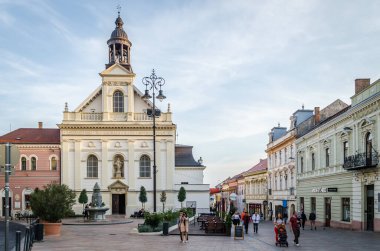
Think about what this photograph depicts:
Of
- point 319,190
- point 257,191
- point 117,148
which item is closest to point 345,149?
point 319,190

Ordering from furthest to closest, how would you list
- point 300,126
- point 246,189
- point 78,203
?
point 246,189 < point 78,203 < point 300,126

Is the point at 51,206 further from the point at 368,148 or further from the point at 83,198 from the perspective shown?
the point at 83,198

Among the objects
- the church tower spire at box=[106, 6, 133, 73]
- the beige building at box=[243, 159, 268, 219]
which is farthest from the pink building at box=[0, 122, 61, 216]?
the beige building at box=[243, 159, 268, 219]

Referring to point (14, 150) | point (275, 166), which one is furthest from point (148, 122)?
point (14, 150)

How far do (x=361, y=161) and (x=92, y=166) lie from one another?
36467mm

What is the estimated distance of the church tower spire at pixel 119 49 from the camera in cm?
6269

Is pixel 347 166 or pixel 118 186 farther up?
pixel 347 166

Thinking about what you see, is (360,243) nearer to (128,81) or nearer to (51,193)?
(51,193)

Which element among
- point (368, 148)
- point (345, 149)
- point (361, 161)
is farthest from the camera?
point (345, 149)

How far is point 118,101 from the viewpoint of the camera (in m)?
60.1

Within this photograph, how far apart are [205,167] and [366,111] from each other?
33.5 metres

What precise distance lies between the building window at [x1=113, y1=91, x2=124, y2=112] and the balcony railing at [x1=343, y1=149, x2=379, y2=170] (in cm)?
3272

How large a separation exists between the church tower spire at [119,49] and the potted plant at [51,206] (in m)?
36.6

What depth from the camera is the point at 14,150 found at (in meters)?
11.6
